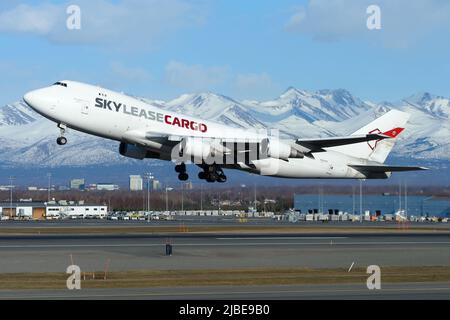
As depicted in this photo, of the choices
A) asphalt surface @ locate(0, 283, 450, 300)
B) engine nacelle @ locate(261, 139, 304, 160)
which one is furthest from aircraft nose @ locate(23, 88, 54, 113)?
asphalt surface @ locate(0, 283, 450, 300)

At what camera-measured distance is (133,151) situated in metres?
62.7

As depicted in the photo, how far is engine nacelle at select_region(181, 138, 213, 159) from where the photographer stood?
58469 millimetres

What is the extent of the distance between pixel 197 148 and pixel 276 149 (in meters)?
6.19

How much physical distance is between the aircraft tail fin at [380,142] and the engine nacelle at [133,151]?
16.9 m

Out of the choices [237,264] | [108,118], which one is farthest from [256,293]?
[108,118]

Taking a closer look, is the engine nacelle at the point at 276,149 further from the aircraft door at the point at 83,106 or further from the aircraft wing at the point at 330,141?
the aircraft door at the point at 83,106

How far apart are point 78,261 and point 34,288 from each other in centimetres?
1185

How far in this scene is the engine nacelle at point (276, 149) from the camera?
200 feet

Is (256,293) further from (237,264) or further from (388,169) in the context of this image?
(388,169)

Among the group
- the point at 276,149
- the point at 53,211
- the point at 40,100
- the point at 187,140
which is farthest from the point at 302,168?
the point at 53,211

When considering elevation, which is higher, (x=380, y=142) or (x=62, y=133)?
(x=380, y=142)

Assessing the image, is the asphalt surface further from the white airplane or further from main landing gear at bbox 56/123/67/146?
the white airplane

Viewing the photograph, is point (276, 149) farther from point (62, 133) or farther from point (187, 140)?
point (62, 133)

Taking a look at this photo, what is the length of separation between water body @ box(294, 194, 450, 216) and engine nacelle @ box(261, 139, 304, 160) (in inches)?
3085
